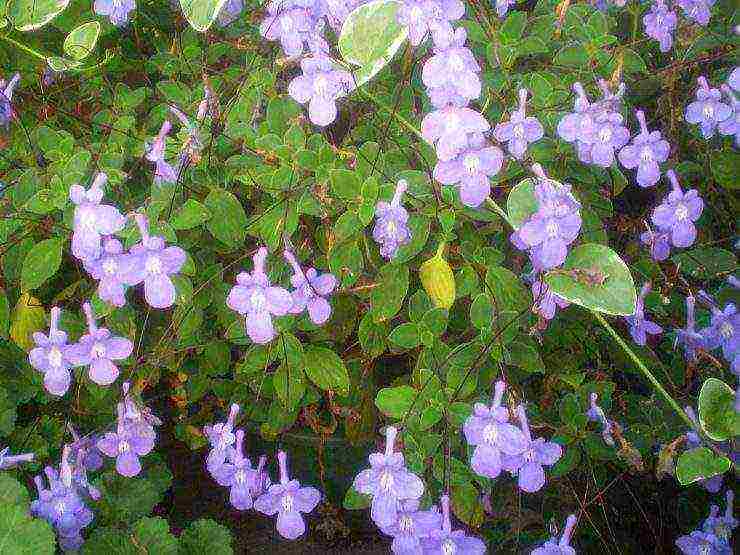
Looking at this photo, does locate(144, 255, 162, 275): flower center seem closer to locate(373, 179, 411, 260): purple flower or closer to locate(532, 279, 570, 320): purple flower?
locate(373, 179, 411, 260): purple flower

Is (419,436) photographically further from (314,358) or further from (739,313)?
(739,313)

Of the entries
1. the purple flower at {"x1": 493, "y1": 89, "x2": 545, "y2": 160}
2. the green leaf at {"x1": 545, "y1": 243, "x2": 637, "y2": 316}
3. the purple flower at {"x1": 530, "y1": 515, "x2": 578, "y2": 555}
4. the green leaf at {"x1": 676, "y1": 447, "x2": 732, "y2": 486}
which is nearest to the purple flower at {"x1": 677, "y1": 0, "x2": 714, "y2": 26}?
the purple flower at {"x1": 493, "y1": 89, "x2": 545, "y2": 160}

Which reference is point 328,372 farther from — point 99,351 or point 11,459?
point 11,459

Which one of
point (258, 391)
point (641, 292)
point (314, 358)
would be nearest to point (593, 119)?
point (641, 292)

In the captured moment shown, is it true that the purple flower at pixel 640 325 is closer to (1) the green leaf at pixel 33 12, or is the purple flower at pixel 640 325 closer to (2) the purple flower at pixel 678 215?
(2) the purple flower at pixel 678 215

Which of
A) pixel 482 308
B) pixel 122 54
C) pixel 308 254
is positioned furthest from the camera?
pixel 122 54

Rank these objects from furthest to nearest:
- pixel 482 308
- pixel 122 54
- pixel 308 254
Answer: pixel 122 54 → pixel 308 254 → pixel 482 308

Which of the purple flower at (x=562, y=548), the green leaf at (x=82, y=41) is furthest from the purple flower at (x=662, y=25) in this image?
the green leaf at (x=82, y=41)

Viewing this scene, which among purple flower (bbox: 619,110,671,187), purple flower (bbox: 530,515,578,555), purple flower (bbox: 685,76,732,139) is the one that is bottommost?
purple flower (bbox: 530,515,578,555)
